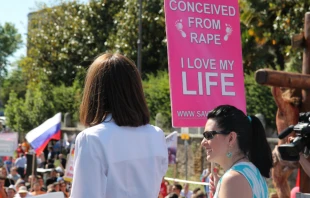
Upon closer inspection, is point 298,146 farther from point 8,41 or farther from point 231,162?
point 8,41

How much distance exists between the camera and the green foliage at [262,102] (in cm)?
2461

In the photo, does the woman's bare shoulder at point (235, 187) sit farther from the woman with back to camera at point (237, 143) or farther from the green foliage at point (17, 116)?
the green foliage at point (17, 116)

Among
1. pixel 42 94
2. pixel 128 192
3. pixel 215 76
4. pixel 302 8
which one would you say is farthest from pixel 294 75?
pixel 42 94

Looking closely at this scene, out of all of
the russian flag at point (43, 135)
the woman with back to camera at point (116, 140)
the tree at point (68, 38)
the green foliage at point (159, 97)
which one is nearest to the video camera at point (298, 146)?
the woman with back to camera at point (116, 140)

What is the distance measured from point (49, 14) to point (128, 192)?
43.1 meters

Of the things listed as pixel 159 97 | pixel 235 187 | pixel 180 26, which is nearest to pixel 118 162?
pixel 235 187

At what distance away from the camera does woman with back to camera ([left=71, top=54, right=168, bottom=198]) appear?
9.93ft

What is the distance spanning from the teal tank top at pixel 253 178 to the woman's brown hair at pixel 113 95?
492 millimetres

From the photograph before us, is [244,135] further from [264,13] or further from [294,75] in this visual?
[264,13]

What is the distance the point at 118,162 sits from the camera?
3.11 meters

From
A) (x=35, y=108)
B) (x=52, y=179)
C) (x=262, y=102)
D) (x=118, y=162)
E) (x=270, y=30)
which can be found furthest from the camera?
(x=35, y=108)

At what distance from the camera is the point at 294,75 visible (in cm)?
672

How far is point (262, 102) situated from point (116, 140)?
22.1 m

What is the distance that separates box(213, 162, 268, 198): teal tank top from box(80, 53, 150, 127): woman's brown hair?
1.61 feet
